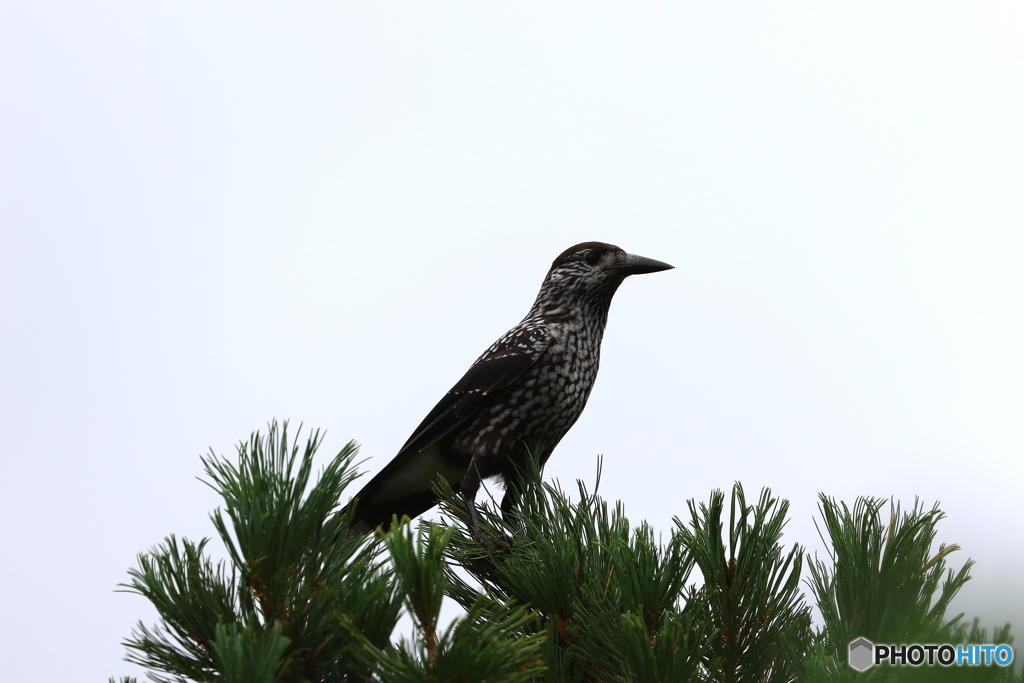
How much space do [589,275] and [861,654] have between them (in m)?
2.77

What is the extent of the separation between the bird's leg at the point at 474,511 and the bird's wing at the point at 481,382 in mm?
279

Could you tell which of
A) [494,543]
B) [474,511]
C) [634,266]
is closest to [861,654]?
[494,543]

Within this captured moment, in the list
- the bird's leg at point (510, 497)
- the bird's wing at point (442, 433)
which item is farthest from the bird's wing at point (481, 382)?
the bird's leg at point (510, 497)

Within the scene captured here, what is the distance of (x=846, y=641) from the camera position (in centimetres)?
197

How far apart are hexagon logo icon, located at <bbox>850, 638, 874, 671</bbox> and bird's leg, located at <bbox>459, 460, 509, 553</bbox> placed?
122 centimetres

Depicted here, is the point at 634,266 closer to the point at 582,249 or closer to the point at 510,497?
the point at 582,249

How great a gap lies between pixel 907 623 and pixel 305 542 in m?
1.38

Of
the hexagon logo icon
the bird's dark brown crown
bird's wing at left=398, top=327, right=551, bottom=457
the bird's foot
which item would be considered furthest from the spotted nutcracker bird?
the hexagon logo icon

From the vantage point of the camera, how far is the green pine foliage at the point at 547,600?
1502 mm

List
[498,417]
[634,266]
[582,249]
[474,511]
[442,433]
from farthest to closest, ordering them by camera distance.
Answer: [582,249] < [634,266] < [442,433] < [498,417] < [474,511]

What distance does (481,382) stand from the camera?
13.1ft

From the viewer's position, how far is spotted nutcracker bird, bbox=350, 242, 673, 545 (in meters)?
3.88

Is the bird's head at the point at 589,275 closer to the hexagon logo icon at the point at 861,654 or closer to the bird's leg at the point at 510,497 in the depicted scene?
the bird's leg at the point at 510,497

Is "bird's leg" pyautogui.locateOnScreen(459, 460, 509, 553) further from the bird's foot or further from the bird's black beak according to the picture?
the bird's black beak
